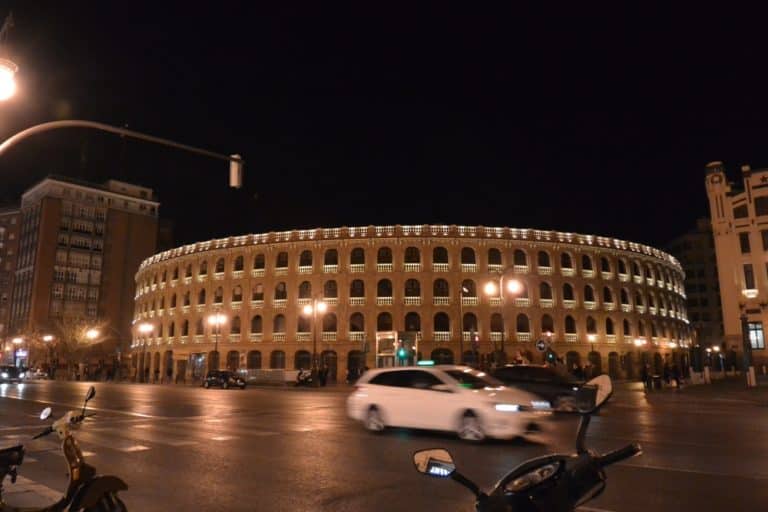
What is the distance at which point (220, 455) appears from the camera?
10484 millimetres

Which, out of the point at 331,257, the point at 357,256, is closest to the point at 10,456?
the point at 357,256

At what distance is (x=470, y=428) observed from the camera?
12.0 meters

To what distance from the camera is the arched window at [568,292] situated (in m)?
55.8

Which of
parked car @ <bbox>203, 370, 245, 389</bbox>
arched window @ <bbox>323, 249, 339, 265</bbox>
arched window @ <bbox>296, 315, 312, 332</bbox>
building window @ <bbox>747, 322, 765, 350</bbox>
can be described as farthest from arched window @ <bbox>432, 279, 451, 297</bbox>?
building window @ <bbox>747, 322, 765, 350</bbox>

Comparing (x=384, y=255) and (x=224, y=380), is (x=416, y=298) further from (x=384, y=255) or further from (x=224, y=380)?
(x=224, y=380)

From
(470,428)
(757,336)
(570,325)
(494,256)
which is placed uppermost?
(494,256)

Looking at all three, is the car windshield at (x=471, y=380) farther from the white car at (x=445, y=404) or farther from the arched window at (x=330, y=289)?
the arched window at (x=330, y=289)

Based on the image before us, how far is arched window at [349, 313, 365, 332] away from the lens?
52.8 m

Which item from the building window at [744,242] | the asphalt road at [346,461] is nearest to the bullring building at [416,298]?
the building window at [744,242]

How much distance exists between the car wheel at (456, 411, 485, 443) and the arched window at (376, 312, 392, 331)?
4014 centimetres

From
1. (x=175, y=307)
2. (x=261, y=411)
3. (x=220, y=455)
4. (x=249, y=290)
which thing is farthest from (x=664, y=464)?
(x=175, y=307)

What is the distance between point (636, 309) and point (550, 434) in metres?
50.6

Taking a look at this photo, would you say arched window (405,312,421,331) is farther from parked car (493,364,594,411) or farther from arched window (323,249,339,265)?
parked car (493,364,594,411)

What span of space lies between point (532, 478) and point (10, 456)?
414cm
